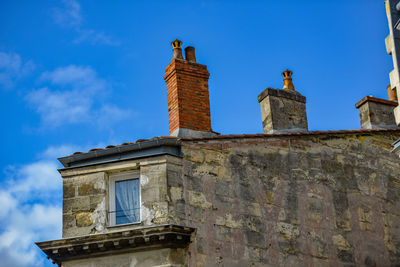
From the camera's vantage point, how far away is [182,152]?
1684 cm

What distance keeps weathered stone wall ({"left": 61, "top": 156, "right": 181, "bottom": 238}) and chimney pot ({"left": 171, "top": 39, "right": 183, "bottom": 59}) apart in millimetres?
3017

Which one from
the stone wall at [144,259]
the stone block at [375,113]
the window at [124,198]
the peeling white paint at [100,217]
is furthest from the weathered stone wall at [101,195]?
the stone block at [375,113]

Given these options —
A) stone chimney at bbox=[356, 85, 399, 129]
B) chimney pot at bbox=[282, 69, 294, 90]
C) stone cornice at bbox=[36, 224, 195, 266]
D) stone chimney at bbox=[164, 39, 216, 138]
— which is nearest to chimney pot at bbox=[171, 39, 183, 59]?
stone chimney at bbox=[164, 39, 216, 138]

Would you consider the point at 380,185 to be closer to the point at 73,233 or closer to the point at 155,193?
the point at 155,193

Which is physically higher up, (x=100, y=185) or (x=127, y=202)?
(x=100, y=185)

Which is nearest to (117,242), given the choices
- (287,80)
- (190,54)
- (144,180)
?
(144,180)

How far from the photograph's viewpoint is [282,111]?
62.6ft

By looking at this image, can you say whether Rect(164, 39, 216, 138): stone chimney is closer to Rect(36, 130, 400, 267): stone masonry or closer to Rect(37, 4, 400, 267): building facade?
Rect(37, 4, 400, 267): building facade

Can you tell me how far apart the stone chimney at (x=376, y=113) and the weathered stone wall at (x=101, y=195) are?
223 inches

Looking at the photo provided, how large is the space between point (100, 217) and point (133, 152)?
1537mm

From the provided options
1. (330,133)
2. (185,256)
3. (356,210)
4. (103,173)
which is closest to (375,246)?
(356,210)

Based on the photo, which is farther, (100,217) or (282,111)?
(282,111)

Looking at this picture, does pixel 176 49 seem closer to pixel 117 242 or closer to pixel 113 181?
pixel 113 181

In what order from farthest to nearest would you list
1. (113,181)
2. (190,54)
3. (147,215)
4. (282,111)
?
1. (282,111)
2. (190,54)
3. (113,181)
4. (147,215)
